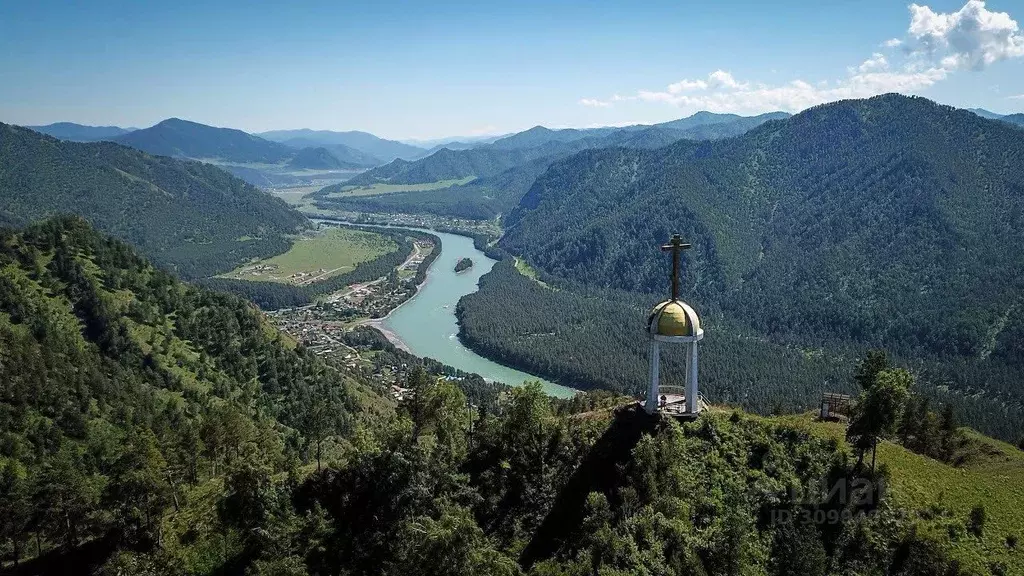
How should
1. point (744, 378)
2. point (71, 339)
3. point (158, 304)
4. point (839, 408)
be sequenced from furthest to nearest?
1. point (744, 378)
2. point (158, 304)
3. point (71, 339)
4. point (839, 408)

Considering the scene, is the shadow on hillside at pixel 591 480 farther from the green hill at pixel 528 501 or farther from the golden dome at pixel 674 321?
the golden dome at pixel 674 321

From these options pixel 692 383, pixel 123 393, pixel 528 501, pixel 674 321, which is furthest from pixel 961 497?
pixel 123 393

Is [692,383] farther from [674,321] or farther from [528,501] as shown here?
[528,501]

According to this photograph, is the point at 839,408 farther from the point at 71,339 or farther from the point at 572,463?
the point at 71,339

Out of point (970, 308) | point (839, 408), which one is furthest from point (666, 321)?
point (970, 308)

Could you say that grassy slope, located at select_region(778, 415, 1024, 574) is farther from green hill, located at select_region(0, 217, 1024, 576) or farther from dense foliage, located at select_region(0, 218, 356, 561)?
dense foliage, located at select_region(0, 218, 356, 561)

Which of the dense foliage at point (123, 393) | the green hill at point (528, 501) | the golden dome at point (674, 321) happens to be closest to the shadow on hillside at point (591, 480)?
the green hill at point (528, 501)
